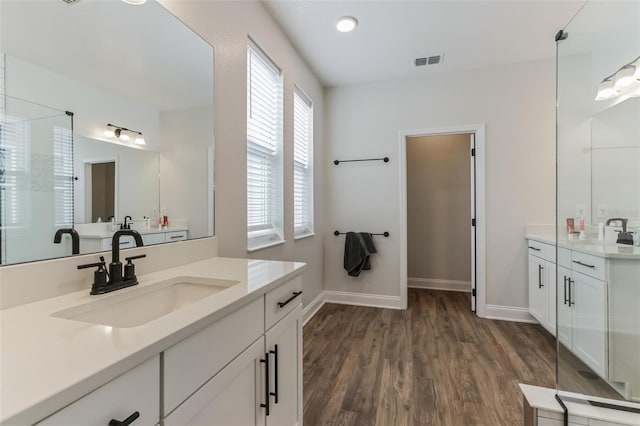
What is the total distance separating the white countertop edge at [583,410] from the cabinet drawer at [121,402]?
1424mm

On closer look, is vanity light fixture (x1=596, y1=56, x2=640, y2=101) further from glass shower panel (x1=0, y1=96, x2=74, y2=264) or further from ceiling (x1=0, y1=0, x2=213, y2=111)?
glass shower panel (x1=0, y1=96, x2=74, y2=264)

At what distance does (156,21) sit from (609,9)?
228 centimetres

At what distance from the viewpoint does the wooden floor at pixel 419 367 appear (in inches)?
63.7

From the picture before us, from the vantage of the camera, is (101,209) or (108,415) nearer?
(108,415)

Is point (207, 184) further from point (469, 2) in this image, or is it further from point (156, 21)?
point (469, 2)

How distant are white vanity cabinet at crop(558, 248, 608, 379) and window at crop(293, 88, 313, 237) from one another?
2.05m

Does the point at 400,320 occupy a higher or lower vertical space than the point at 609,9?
lower

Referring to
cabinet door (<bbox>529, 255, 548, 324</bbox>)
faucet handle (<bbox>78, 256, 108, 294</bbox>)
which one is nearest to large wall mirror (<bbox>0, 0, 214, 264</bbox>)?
faucet handle (<bbox>78, 256, 108, 294</bbox>)

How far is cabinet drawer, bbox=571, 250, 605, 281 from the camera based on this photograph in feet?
5.37

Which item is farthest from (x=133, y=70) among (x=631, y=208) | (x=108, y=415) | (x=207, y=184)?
(x=631, y=208)

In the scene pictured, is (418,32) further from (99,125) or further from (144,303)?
(144,303)

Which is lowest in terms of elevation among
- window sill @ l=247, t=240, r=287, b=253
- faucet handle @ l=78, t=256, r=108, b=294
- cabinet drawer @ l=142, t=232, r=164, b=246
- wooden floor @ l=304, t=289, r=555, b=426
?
wooden floor @ l=304, t=289, r=555, b=426

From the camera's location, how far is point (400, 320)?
2969 millimetres

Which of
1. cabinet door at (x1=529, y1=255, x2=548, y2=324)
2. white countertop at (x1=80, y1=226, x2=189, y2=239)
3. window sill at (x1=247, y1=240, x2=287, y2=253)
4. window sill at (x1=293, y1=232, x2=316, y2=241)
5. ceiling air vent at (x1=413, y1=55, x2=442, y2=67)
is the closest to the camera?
white countertop at (x1=80, y1=226, x2=189, y2=239)
